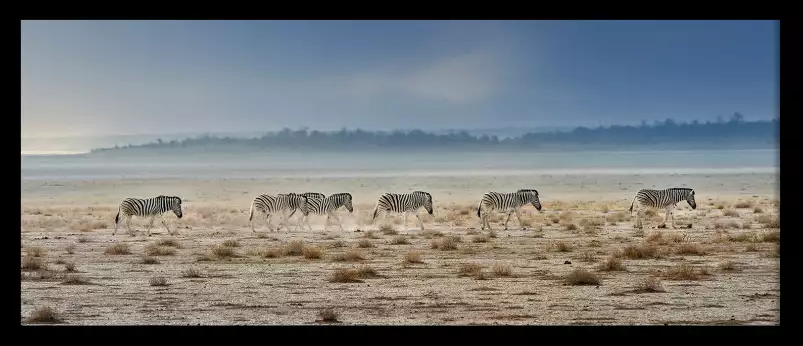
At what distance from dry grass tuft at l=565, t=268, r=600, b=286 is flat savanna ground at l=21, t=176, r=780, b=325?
0.02 m

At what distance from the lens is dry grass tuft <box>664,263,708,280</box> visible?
14.4 meters

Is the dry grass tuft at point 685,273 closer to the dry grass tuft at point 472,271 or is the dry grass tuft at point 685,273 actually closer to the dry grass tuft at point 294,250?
the dry grass tuft at point 472,271

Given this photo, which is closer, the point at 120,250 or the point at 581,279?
the point at 581,279

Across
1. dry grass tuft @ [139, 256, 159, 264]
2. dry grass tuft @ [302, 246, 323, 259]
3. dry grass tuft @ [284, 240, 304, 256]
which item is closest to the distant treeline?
dry grass tuft @ [284, 240, 304, 256]

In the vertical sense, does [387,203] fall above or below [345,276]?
above

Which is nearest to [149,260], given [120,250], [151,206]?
[120,250]

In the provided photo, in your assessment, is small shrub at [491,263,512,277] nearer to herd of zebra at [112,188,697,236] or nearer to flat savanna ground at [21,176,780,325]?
flat savanna ground at [21,176,780,325]

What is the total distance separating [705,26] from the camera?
88.6 m

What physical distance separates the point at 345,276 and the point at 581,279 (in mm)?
3519

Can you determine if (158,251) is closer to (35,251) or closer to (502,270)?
(35,251)

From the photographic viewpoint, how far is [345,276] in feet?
46.6
